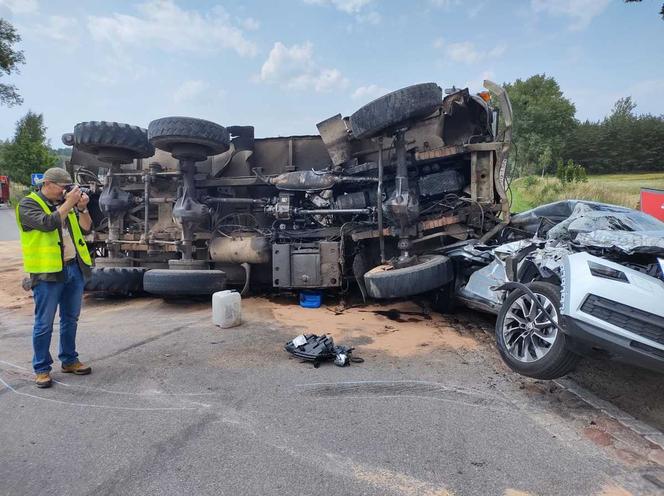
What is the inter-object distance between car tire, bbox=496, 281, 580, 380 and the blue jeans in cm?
343

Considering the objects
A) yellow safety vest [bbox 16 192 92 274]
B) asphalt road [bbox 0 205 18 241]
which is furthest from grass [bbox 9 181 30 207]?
yellow safety vest [bbox 16 192 92 274]

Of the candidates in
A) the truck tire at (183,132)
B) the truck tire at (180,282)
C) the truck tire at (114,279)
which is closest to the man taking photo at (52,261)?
the truck tire at (180,282)

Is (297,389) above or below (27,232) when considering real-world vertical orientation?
below

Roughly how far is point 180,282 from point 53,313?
2161 mm

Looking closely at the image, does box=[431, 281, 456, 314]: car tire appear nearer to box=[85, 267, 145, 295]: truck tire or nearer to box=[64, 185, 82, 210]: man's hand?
box=[64, 185, 82, 210]: man's hand

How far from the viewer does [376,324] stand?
16.6ft

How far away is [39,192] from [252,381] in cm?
227

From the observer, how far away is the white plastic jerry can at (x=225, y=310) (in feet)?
15.9

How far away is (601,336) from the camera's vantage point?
2.55 m

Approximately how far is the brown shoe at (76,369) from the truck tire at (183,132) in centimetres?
304

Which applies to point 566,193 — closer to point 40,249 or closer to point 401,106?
point 401,106

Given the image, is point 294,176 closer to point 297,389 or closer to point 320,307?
point 320,307

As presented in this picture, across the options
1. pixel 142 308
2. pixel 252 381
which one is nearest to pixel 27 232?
pixel 252 381

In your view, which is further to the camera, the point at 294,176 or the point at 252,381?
the point at 294,176
